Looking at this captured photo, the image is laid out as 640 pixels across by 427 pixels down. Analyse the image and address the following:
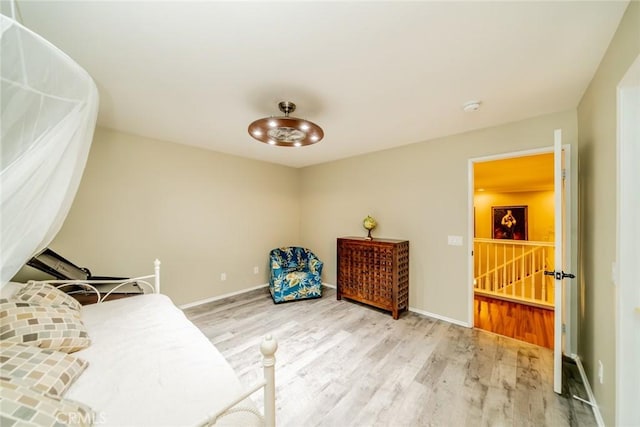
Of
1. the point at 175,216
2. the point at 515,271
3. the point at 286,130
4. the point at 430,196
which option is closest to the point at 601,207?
the point at 430,196

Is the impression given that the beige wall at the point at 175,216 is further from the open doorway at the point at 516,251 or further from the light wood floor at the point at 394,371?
the open doorway at the point at 516,251

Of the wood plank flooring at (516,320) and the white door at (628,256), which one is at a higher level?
the white door at (628,256)

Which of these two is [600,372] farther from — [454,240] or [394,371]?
[454,240]

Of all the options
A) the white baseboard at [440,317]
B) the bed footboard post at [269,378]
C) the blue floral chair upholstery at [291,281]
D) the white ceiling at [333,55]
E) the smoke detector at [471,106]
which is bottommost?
the white baseboard at [440,317]

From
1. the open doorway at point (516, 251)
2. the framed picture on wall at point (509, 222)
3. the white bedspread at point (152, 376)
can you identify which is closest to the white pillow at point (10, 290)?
the white bedspread at point (152, 376)

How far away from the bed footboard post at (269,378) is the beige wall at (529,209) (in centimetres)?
561

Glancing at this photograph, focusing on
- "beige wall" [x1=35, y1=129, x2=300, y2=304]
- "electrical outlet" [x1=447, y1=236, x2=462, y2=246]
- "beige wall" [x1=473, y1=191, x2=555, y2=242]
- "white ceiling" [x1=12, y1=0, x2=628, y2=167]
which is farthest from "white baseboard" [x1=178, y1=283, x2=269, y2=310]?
"beige wall" [x1=473, y1=191, x2=555, y2=242]

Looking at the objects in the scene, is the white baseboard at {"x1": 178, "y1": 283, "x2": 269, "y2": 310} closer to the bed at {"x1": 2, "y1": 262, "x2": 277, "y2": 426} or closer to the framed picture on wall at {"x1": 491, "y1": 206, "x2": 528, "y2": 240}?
the bed at {"x1": 2, "y1": 262, "x2": 277, "y2": 426}

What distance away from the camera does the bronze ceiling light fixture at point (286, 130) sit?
1.81 meters

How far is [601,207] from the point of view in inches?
60.7

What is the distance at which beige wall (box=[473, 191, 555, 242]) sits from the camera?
18.1 ft

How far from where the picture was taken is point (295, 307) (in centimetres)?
341

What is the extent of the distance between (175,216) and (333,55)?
3047 mm

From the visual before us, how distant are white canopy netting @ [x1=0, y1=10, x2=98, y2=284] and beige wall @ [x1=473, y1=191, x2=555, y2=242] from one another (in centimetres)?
616
